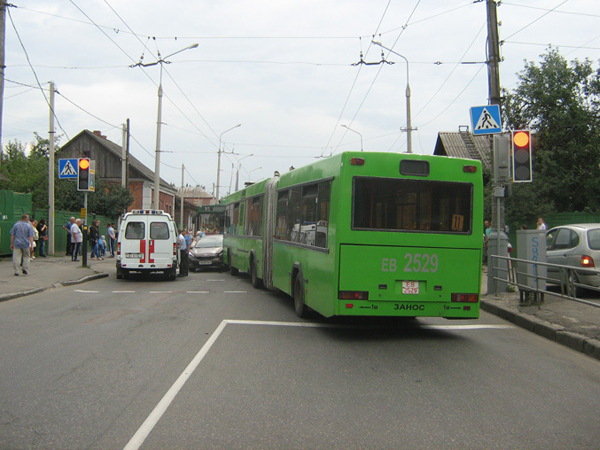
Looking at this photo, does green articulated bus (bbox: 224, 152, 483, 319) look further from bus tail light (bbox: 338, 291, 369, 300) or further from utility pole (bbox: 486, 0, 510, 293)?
utility pole (bbox: 486, 0, 510, 293)

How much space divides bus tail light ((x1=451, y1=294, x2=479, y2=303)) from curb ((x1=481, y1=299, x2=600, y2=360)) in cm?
129

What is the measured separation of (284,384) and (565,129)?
22773 mm

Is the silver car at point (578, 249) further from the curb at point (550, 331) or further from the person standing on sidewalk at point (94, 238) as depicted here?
the person standing on sidewalk at point (94, 238)

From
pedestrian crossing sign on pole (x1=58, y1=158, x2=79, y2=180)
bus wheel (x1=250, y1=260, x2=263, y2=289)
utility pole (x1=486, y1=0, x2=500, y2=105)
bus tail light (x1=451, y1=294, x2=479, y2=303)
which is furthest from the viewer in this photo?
pedestrian crossing sign on pole (x1=58, y1=158, x2=79, y2=180)

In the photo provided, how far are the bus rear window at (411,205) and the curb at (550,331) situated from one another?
1999 millimetres

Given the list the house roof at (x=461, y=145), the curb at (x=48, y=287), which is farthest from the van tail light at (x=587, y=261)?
the house roof at (x=461, y=145)

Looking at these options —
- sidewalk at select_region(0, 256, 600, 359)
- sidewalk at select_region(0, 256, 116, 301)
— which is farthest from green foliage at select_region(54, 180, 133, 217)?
sidewalk at select_region(0, 256, 600, 359)

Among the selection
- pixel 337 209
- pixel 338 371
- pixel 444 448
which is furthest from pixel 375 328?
pixel 444 448

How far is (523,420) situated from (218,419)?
2466 mm

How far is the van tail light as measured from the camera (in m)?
12.3

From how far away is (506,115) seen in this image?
26.0 metres

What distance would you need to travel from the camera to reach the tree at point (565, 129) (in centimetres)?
2464

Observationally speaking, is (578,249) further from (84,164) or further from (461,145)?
(461,145)

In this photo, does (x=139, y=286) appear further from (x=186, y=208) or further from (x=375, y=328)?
(x=186, y=208)
